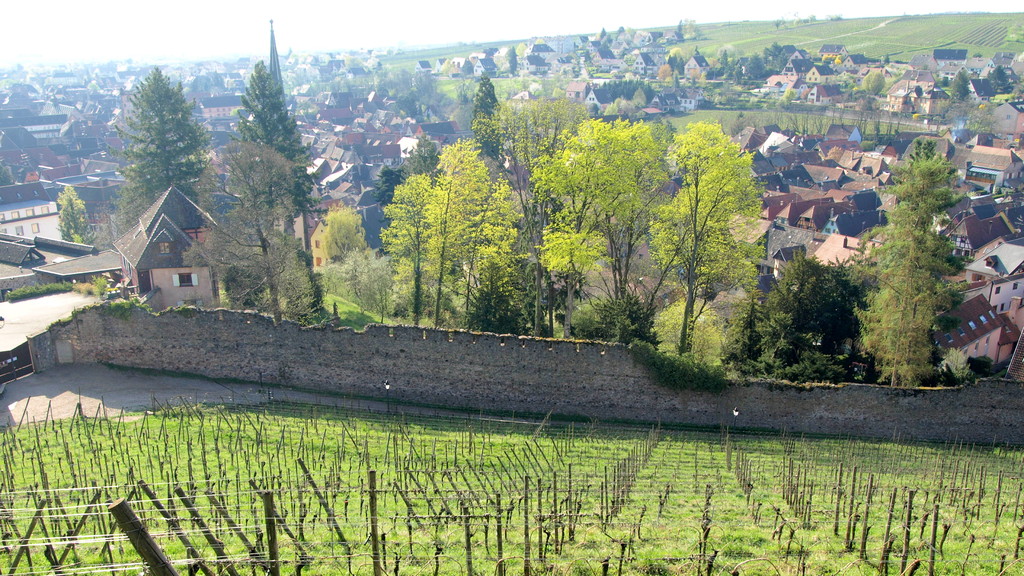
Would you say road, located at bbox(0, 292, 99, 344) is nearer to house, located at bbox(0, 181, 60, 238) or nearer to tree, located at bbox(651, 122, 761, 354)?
tree, located at bbox(651, 122, 761, 354)

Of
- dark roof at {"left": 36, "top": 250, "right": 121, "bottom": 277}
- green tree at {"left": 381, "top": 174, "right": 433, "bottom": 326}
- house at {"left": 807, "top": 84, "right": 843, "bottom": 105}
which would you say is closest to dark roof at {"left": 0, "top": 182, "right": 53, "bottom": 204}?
dark roof at {"left": 36, "top": 250, "right": 121, "bottom": 277}

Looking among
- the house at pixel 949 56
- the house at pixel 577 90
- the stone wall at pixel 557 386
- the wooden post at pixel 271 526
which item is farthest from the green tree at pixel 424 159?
the house at pixel 949 56

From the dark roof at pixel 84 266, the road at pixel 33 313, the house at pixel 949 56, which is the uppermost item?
the house at pixel 949 56

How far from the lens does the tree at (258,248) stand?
33281 millimetres

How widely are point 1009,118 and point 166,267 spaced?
126 m

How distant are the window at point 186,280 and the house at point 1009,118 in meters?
121

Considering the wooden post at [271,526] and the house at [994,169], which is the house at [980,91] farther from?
the wooden post at [271,526]

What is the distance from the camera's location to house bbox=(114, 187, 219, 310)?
36344 mm

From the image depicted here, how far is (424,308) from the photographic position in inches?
1558

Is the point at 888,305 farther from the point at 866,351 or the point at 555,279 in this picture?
the point at 555,279

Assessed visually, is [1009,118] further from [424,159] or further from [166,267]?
[166,267]

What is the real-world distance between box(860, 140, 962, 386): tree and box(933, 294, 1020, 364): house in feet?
63.2

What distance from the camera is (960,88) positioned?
4948 inches

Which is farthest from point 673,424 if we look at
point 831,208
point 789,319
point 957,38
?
point 957,38
